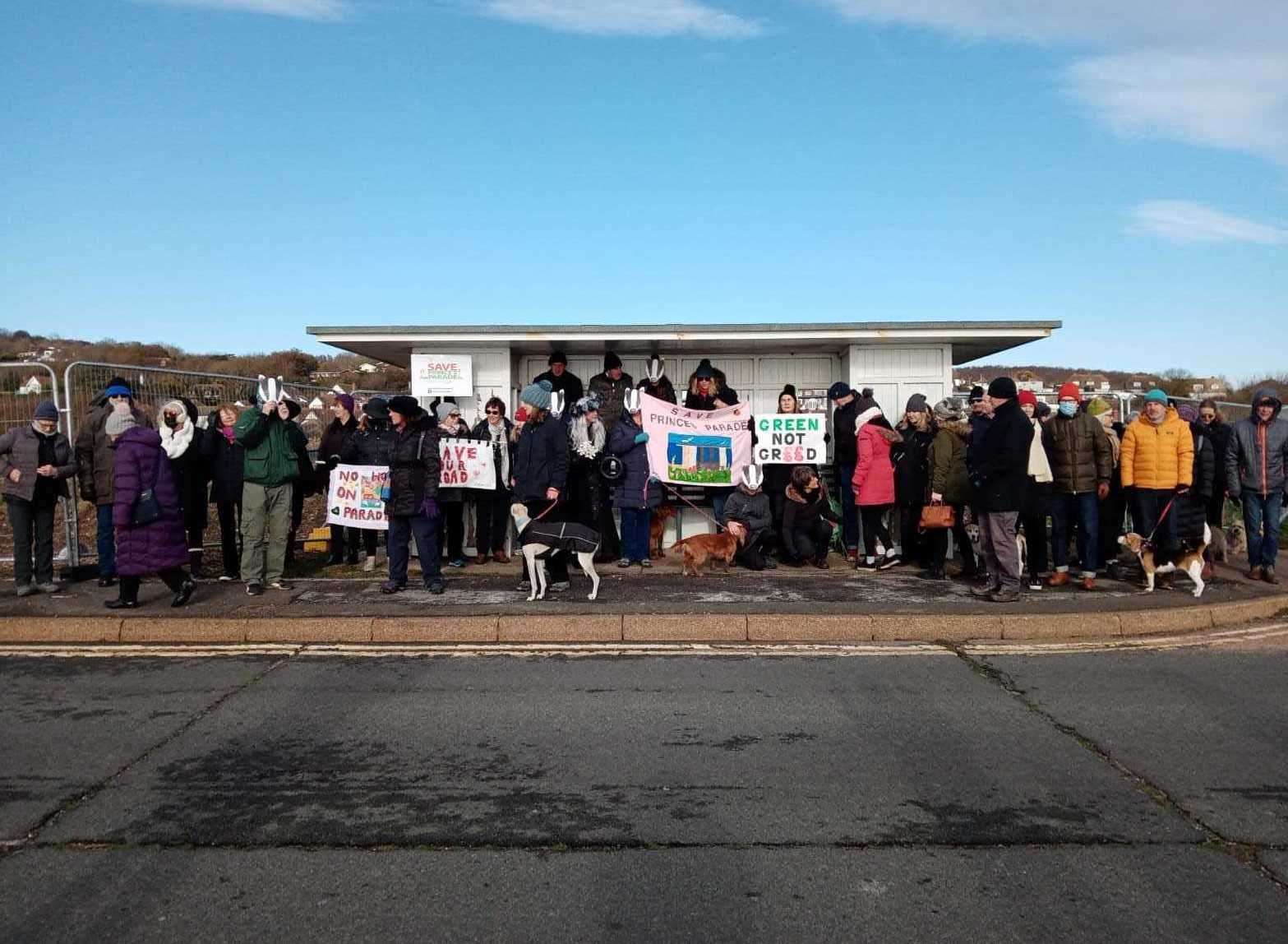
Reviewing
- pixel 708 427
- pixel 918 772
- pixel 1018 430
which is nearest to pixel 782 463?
pixel 708 427

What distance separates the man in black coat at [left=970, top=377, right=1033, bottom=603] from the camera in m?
9.80

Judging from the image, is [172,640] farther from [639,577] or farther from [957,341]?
[957,341]

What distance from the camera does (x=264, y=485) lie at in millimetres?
10695

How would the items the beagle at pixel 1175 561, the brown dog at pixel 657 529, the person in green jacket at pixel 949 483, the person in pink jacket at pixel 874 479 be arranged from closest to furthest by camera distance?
the beagle at pixel 1175 561, the person in green jacket at pixel 949 483, the person in pink jacket at pixel 874 479, the brown dog at pixel 657 529

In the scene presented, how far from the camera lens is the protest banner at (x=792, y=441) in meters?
13.1

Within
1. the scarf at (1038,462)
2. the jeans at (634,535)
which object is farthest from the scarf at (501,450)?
the scarf at (1038,462)

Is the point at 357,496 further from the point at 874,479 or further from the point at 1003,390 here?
the point at 1003,390

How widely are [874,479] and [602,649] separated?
4.87 meters

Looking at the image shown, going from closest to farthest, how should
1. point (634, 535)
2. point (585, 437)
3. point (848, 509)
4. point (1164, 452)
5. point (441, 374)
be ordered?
point (1164, 452)
point (585, 437)
point (634, 535)
point (848, 509)
point (441, 374)

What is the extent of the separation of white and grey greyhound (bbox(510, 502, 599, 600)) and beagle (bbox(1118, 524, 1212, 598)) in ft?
18.1

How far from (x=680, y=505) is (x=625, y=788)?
868 cm

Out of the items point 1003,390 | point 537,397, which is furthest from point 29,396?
point 1003,390

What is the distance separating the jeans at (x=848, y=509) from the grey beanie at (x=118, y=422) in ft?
26.7

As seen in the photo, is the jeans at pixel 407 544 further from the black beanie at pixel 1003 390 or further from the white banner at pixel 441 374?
the black beanie at pixel 1003 390
